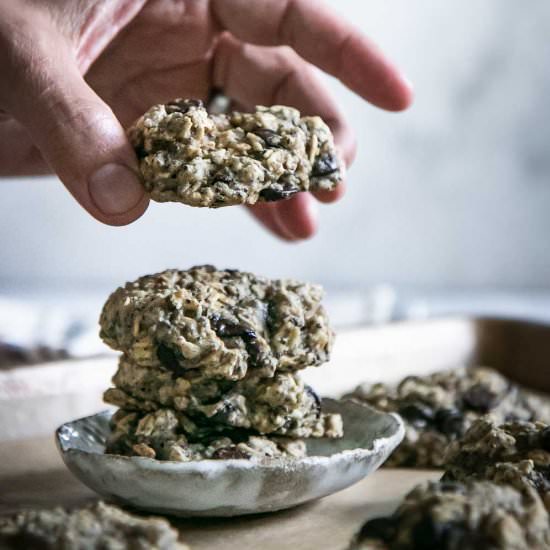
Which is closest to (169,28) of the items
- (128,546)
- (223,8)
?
(223,8)

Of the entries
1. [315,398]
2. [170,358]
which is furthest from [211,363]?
[315,398]

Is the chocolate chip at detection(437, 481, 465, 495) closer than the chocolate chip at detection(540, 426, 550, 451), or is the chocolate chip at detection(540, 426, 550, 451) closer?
the chocolate chip at detection(437, 481, 465, 495)

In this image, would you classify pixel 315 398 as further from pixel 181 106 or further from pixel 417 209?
pixel 417 209

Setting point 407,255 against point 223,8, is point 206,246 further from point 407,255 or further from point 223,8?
point 223,8

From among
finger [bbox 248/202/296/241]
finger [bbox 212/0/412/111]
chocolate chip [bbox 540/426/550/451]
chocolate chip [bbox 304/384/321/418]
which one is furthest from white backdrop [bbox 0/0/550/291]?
chocolate chip [bbox 540/426/550/451]

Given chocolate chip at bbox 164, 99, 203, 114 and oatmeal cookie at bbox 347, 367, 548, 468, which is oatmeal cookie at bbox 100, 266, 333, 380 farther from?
oatmeal cookie at bbox 347, 367, 548, 468

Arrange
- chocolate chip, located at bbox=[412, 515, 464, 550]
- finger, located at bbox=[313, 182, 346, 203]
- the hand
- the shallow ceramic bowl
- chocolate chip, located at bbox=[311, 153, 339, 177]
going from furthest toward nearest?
finger, located at bbox=[313, 182, 346, 203], the hand, chocolate chip, located at bbox=[311, 153, 339, 177], the shallow ceramic bowl, chocolate chip, located at bbox=[412, 515, 464, 550]
